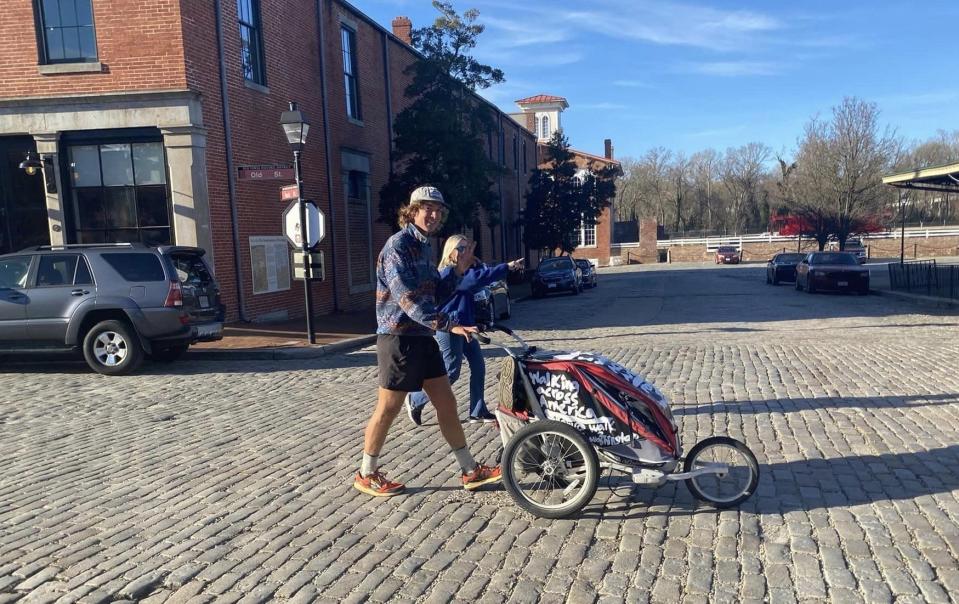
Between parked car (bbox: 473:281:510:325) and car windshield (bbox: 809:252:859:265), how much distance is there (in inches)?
516

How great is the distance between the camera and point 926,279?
21672 mm

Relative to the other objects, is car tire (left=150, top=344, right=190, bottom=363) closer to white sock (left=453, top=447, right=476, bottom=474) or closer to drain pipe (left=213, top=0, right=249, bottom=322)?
drain pipe (left=213, top=0, right=249, bottom=322)

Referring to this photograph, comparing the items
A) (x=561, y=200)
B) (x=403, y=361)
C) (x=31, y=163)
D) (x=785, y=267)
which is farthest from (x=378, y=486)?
(x=561, y=200)

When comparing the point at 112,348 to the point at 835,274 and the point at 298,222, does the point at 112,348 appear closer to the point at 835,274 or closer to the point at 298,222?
the point at 298,222

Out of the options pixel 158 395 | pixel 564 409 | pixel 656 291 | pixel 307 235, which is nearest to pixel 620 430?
pixel 564 409

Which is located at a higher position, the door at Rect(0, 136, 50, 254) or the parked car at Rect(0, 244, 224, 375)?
the door at Rect(0, 136, 50, 254)

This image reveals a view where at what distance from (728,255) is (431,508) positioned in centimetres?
5510

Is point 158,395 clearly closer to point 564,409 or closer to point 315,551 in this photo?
point 315,551

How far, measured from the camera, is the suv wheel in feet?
31.0

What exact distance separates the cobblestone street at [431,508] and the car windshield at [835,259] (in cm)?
1582

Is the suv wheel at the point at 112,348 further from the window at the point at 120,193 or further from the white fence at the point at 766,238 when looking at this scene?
the white fence at the point at 766,238

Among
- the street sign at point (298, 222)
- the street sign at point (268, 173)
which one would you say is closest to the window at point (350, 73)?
the street sign at point (298, 222)

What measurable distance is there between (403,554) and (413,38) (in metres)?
19.9

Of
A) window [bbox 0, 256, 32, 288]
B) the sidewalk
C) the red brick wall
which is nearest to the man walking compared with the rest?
the sidewalk
